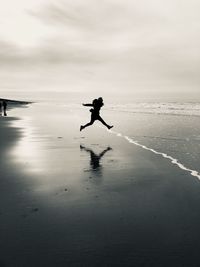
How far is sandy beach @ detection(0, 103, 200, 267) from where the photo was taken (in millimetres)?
4285

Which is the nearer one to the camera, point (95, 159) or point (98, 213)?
point (98, 213)

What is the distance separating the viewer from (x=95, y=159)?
38.0 feet

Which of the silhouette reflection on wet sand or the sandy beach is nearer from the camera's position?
the sandy beach

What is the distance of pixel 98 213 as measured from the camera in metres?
5.89

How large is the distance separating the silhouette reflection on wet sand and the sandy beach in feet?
0.09

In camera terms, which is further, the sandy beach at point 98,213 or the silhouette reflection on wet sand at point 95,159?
the silhouette reflection on wet sand at point 95,159

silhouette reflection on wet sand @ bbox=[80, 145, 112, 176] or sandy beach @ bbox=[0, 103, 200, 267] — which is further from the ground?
sandy beach @ bbox=[0, 103, 200, 267]

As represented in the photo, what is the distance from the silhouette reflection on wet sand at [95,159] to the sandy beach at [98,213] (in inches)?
1.1

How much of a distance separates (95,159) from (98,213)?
5711mm

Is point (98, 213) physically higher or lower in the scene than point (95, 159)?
higher

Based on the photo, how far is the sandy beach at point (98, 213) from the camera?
4285mm

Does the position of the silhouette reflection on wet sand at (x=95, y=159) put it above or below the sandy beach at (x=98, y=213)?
below

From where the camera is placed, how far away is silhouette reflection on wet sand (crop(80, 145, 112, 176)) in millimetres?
9685

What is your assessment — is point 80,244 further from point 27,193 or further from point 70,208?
point 27,193
